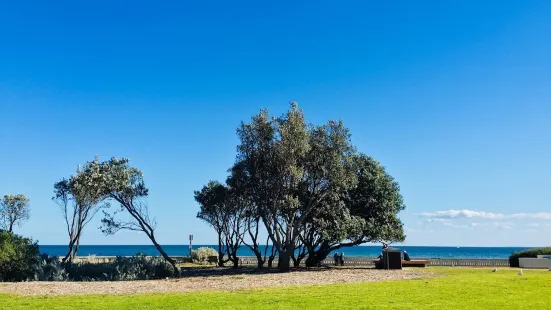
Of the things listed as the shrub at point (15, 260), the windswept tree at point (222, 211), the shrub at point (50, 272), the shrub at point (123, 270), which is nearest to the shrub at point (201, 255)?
the windswept tree at point (222, 211)

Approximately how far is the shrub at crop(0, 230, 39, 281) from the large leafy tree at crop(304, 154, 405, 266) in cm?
1660

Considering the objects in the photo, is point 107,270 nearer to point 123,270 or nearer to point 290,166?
point 123,270

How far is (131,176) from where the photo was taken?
30.1 meters

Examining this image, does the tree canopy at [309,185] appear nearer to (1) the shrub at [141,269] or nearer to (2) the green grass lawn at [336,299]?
(1) the shrub at [141,269]

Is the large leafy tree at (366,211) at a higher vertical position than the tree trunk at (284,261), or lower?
higher

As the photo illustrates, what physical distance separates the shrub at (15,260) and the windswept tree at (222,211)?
1298 cm

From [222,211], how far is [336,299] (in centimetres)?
2342

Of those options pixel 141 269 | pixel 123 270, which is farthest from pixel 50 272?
pixel 141 269

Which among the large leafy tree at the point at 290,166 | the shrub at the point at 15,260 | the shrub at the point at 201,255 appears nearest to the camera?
the shrub at the point at 15,260

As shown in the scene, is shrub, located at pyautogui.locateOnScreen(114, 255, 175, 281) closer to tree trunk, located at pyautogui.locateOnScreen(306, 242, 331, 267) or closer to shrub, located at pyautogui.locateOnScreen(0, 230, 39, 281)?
shrub, located at pyautogui.locateOnScreen(0, 230, 39, 281)

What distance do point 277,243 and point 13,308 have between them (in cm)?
1905

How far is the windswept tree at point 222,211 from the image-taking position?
1393 inches

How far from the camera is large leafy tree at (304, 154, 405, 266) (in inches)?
1266

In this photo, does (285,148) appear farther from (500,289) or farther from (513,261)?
(513,261)
